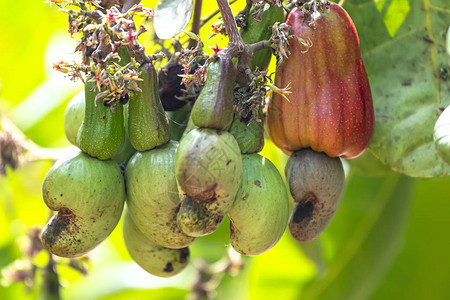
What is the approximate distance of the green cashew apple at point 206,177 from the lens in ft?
3.80

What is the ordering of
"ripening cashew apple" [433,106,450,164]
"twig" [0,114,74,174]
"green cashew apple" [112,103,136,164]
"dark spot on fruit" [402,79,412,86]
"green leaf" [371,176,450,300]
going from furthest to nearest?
"green leaf" [371,176,450,300], "twig" [0,114,74,174], "dark spot on fruit" [402,79,412,86], "green cashew apple" [112,103,136,164], "ripening cashew apple" [433,106,450,164]

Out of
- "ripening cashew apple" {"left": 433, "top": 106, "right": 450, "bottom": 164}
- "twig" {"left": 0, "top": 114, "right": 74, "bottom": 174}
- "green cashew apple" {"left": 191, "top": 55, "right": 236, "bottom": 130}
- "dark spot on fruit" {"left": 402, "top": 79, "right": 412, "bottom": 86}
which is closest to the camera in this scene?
"ripening cashew apple" {"left": 433, "top": 106, "right": 450, "bottom": 164}

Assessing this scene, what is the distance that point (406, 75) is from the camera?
5.54 feet

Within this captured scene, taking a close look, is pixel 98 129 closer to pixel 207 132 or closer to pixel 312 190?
pixel 207 132

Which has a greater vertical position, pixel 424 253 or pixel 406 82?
pixel 406 82

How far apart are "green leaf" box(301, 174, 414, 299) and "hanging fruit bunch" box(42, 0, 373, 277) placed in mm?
1018

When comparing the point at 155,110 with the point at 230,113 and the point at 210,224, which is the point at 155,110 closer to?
the point at 230,113

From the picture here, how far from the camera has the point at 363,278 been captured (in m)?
2.42

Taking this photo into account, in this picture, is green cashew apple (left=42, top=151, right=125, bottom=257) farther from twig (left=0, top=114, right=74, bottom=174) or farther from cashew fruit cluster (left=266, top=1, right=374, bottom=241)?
twig (left=0, top=114, right=74, bottom=174)

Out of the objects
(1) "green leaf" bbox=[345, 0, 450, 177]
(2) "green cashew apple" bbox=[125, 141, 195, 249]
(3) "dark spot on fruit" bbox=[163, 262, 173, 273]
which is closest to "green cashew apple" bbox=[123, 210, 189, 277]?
(3) "dark spot on fruit" bbox=[163, 262, 173, 273]

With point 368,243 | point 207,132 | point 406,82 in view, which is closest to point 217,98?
point 207,132

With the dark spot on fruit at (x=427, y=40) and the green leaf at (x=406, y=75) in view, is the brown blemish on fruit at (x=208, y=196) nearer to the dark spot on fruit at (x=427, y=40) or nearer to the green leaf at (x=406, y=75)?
the green leaf at (x=406, y=75)

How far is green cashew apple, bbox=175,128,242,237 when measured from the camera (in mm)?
1159

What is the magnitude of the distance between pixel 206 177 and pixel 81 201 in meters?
0.29
